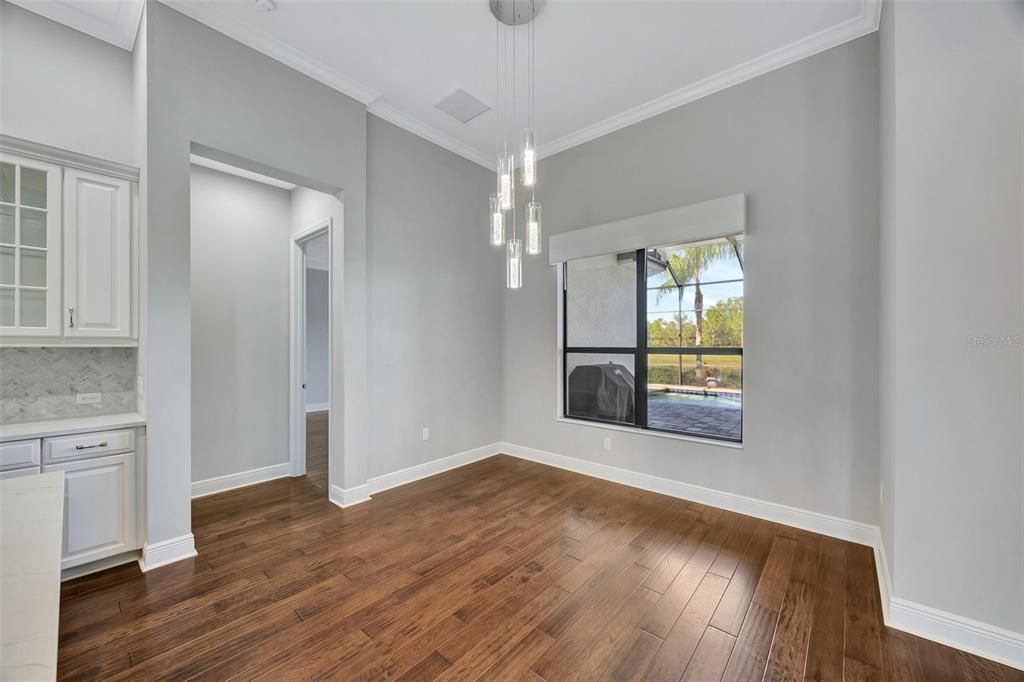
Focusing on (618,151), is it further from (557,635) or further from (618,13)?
(557,635)

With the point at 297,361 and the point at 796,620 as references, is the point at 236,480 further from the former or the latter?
the point at 796,620

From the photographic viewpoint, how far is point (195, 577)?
2.34 metres

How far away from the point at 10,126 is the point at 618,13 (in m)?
3.68

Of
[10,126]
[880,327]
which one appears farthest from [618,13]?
[10,126]

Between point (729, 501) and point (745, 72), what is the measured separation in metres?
3.23

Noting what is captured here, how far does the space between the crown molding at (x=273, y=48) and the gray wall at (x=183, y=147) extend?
4 centimetres

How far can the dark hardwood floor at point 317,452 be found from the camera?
13.4 feet

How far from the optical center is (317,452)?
5062mm

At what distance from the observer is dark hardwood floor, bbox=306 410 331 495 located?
4075 mm

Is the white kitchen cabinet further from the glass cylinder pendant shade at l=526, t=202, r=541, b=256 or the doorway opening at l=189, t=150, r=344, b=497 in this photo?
the glass cylinder pendant shade at l=526, t=202, r=541, b=256

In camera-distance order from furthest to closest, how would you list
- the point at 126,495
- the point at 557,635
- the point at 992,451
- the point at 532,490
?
the point at 532,490 → the point at 126,495 → the point at 557,635 → the point at 992,451

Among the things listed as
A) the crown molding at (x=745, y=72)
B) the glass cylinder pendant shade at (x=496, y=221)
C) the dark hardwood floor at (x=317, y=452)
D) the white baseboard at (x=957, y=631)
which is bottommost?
the dark hardwood floor at (x=317, y=452)

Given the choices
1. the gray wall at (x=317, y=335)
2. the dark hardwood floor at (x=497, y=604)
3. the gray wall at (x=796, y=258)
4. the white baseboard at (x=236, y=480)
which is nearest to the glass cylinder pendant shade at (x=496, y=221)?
the gray wall at (x=796, y=258)

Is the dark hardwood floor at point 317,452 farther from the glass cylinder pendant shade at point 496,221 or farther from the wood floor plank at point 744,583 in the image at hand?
the wood floor plank at point 744,583
